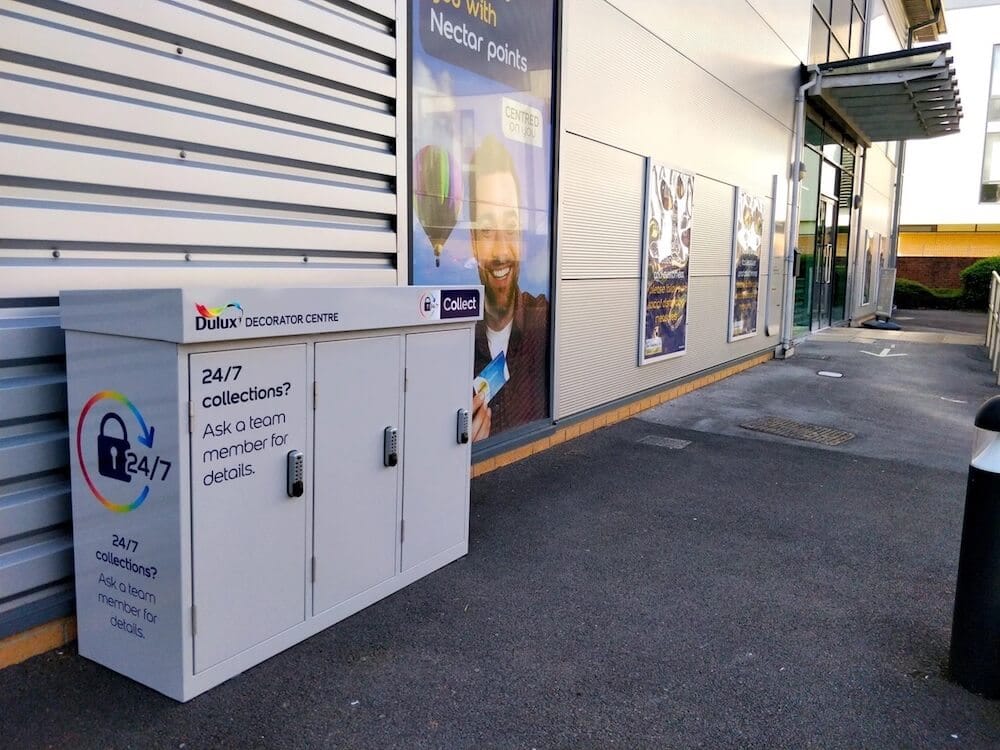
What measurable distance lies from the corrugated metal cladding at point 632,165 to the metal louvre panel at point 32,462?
14.2 ft

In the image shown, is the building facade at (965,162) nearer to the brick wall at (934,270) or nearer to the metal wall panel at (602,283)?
the brick wall at (934,270)

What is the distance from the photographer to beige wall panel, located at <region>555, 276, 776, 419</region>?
7094 millimetres

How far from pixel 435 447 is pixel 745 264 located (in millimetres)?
8594

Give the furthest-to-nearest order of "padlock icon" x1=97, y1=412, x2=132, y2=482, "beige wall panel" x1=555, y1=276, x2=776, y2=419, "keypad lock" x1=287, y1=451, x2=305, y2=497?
"beige wall panel" x1=555, y1=276, x2=776, y2=419 < "keypad lock" x1=287, y1=451, x2=305, y2=497 < "padlock icon" x1=97, y1=412, x2=132, y2=482

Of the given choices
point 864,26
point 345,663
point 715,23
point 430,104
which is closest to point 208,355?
point 345,663

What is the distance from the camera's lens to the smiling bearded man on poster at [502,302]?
5.88 m

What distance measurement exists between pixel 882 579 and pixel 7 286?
167 inches

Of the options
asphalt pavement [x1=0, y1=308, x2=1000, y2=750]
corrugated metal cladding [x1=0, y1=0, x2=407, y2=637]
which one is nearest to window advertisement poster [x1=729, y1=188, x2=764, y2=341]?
asphalt pavement [x1=0, y1=308, x2=1000, y2=750]

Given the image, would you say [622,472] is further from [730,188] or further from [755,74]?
[755,74]

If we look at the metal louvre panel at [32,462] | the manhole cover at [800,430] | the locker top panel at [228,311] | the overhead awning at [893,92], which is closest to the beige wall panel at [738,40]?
the overhead awning at [893,92]

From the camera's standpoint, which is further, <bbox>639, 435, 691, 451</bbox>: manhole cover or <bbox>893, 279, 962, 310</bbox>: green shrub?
<bbox>893, 279, 962, 310</bbox>: green shrub

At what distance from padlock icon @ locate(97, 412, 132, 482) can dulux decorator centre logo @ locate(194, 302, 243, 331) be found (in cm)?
52

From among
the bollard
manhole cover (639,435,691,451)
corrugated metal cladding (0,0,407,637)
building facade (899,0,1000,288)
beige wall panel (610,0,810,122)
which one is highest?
building facade (899,0,1000,288)

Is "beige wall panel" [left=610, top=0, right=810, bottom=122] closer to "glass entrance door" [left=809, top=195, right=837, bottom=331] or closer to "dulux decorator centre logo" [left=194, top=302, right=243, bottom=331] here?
"glass entrance door" [left=809, top=195, right=837, bottom=331]
